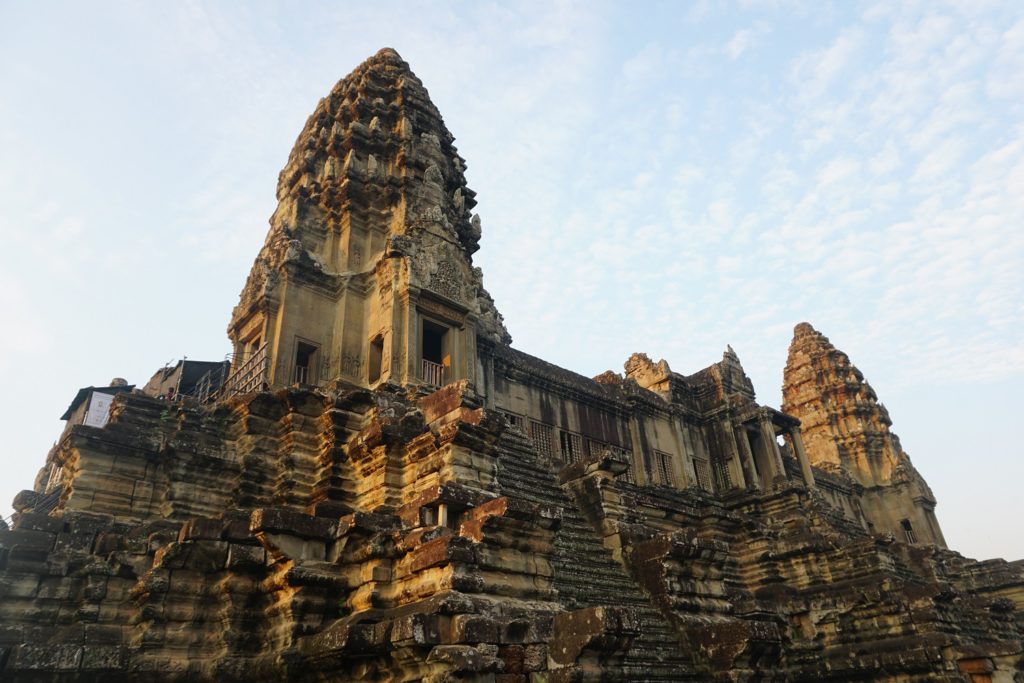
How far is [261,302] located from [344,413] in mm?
4530

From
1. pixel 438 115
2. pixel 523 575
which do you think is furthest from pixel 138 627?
pixel 438 115

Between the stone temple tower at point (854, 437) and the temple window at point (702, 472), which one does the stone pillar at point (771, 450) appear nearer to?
the temple window at point (702, 472)

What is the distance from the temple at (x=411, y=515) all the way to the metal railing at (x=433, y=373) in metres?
0.05

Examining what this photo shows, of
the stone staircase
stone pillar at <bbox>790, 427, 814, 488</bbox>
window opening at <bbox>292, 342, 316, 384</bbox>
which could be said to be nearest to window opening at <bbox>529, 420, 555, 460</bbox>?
the stone staircase

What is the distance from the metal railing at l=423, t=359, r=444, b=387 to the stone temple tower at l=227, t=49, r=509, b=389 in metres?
0.03

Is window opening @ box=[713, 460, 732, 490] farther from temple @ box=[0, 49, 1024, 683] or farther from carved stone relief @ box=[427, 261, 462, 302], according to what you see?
carved stone relief @ box=[427, 261, 462, 302]

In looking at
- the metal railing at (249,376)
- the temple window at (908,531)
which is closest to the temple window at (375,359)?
the metal railing at (249,376)

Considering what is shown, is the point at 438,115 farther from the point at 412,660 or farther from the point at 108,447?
the point at 412,660

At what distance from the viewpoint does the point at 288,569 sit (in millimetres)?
8219

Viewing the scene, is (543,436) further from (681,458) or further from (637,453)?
(681,458)

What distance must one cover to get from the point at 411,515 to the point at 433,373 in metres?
7.66

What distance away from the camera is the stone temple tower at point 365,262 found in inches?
611

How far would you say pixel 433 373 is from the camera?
16.2 meters

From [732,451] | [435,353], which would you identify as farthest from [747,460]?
[435,353]
